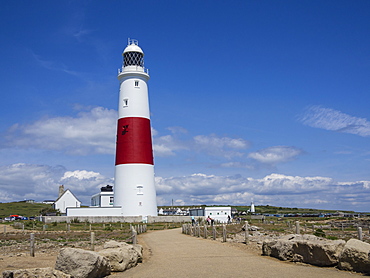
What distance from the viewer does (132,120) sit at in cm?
4247

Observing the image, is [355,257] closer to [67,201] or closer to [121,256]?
[121,256]

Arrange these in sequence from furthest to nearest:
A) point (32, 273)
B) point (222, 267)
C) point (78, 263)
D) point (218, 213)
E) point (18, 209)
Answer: point (18, 209), point (218, 213), point (222, 267), point (78, 263), point (32, 273)

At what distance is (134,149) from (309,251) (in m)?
30.0

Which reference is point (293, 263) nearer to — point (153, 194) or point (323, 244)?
point (323, 244)

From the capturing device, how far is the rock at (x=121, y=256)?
1316 cm

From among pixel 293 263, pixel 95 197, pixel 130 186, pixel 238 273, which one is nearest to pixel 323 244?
pixel 293 263

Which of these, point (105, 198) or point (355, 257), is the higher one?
point (105, 198)

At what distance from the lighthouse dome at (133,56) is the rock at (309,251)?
33.9 m

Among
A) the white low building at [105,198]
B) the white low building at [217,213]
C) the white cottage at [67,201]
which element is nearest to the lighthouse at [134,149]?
the white low building at [105,198]

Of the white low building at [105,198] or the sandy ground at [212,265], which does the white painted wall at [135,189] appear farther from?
the sandy ground at [212,265]

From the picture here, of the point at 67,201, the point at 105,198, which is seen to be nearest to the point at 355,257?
the point at 105,198

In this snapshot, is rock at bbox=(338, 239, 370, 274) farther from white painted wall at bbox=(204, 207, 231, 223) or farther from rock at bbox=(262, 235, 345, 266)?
white painted wall at bbox=(204, 207, 231, 223)

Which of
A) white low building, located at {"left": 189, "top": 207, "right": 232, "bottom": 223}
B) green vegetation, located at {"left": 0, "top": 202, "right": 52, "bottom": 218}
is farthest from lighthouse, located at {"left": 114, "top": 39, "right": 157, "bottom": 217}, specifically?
green vegetation, located at {"left": 0, "top": 202, "right": 52, "bottom": 218}

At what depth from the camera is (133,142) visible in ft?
137
